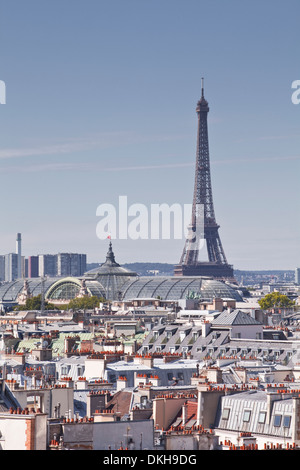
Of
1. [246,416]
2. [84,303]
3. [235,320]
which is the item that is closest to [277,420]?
[246,416]

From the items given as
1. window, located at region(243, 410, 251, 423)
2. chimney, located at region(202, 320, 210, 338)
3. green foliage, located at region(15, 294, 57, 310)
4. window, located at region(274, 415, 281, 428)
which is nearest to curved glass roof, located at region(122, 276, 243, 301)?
green foliage, located at region(15, 294, 57, 310)

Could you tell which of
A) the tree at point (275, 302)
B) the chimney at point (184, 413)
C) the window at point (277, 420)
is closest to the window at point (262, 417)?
the window at point (277, 420)

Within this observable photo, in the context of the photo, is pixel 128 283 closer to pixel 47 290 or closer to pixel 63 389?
pixel 47 290

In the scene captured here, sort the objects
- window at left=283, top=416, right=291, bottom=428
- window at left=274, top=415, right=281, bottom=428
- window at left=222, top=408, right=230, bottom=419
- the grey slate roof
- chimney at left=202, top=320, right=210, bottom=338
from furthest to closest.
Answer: the grey slate roof < chimney at left=202, top=320, right=210, bottom=338 < window at left=222, top=408, right=230, bottom=419 < window at left=274, top=415, right=281, bottom=428 < window at left=283, top=416, right=291, bottom=428

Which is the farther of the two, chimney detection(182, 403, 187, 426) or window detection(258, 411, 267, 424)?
chimney detection(182, 403, 187, 426)

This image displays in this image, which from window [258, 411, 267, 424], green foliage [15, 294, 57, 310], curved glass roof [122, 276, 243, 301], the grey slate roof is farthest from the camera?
curved glass roof [122, 276, 243, 301]

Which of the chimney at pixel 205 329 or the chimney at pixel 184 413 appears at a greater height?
the chimney at pixel 205 329

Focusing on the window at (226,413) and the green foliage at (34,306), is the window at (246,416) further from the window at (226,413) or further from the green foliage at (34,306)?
the green foliage at (34,306)

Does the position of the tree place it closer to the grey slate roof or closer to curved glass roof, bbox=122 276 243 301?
curved glass roof, bbox=122 276 243 301
